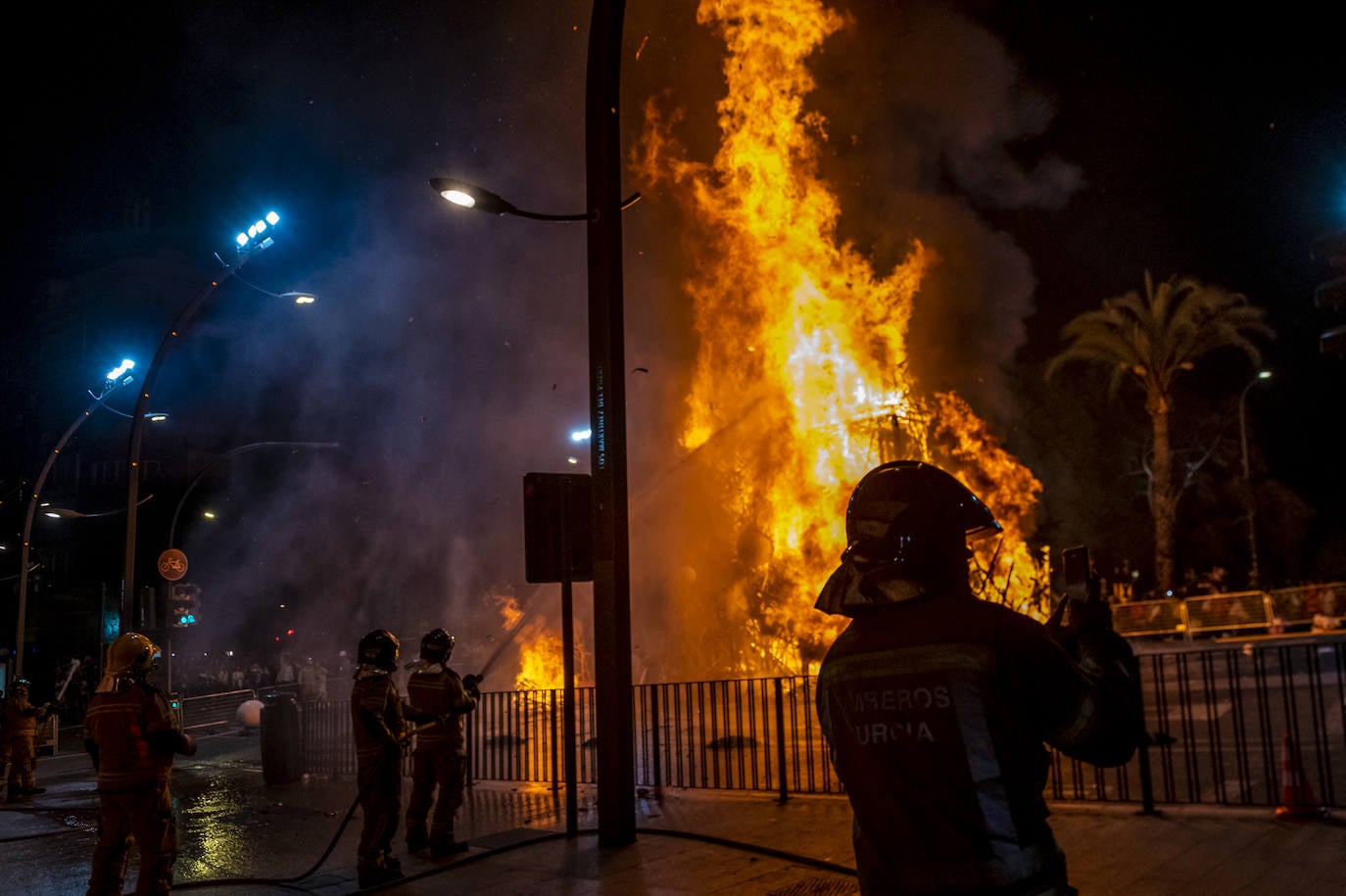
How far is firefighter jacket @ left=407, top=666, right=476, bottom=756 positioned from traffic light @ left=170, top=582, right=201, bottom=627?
1068 centimetres

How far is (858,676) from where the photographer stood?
8.41ft

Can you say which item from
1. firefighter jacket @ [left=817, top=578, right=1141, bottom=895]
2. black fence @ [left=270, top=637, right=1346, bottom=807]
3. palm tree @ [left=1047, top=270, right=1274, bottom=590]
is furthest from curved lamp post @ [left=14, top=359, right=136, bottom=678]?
palm tree @ [left=1047, top=270, right=1274, bottom=590]

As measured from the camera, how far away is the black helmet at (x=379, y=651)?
24.5 feet

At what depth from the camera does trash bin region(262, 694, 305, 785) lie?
42.7 ft

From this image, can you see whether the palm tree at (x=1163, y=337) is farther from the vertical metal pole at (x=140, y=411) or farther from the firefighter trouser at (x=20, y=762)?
the firefighter trouser at (x=20, y=762)

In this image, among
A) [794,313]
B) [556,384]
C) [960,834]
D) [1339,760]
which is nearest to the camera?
[960,834]

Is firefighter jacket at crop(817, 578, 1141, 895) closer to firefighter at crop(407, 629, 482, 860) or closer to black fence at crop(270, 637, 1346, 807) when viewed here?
black fence at crop(270, 637, 1346, 807)

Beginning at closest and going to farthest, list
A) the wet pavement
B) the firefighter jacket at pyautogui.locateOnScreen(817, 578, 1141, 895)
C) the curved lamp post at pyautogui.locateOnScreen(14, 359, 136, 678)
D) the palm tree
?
the firefighter jacket at pyautogui.locateOnScreen(817, 578, 1141, 895)
the wet pavement
the curved lamp post at pyautogui.locateOnScreen(14, 359, 136, 678)
the palm tree

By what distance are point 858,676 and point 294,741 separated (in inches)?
487

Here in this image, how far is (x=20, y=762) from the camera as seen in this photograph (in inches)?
576

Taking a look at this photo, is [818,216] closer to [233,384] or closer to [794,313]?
[794,313]

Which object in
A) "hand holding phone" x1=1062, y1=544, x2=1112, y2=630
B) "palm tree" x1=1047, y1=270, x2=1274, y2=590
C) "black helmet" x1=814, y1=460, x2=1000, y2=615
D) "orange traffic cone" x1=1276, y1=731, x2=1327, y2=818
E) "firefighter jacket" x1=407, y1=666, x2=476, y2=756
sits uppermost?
"palm tree" x1=1047, y1=270, x2=1274, y2=590

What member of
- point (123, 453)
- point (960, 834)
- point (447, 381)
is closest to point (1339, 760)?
point (960, 834)

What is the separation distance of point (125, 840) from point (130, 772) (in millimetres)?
453
